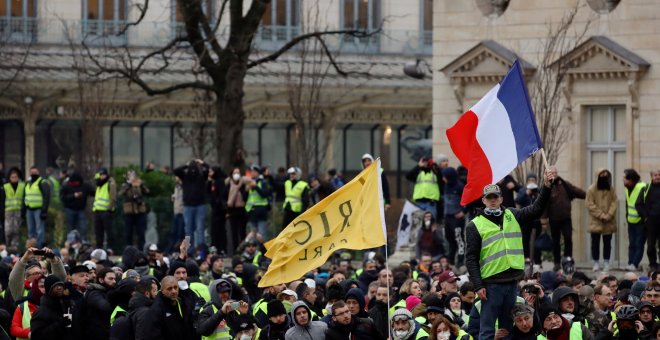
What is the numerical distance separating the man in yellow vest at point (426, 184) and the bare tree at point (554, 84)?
1928 millimetres

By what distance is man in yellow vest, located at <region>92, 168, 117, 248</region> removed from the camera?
37188mm

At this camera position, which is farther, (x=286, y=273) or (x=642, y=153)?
(x=642, y=153)

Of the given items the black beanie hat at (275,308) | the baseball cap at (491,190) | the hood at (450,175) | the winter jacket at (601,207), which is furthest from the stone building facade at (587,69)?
the baseball cap at (491,190)

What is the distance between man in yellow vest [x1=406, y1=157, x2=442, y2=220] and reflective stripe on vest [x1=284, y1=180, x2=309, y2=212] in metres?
1.99

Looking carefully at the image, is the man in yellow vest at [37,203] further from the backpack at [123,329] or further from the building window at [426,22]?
the building window at [426,22]

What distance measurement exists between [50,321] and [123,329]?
1390 mm

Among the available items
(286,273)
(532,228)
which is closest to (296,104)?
(532,228)

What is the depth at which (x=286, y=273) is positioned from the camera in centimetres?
2175

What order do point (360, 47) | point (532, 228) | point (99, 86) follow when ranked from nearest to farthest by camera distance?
point (532, 228)
point (99, 86)
point (360, 47)

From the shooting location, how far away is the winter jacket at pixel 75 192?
37.4m

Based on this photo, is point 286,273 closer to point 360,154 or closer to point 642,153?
point 642,153

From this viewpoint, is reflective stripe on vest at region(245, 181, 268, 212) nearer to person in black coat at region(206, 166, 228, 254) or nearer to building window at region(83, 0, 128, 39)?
person in black coat at region(206, 166, 228, 254)

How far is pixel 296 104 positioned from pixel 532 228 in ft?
52.3

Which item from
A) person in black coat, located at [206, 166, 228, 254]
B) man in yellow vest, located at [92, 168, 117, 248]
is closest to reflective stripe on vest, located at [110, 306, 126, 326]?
person in black coat, located at [206, 166, 228, 254]
